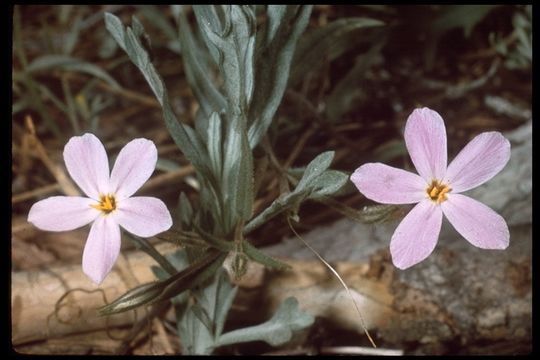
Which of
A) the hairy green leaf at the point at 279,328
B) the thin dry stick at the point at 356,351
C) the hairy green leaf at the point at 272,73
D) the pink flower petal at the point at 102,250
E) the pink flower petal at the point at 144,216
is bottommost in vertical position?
the thin dry stick at the point at 356,351

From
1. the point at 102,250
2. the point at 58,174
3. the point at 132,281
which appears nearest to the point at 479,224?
the point at 102,250

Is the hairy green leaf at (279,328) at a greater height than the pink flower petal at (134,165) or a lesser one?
lesser

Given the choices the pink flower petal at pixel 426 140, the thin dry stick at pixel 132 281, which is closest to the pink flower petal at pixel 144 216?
the pink flower petal at pixel 426 140

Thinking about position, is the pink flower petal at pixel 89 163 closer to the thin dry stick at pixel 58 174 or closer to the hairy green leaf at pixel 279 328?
the hairy green leaf at pixel 279 328

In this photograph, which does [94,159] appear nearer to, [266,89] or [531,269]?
[266,89]

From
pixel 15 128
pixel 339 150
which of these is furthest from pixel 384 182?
pixel 15 128

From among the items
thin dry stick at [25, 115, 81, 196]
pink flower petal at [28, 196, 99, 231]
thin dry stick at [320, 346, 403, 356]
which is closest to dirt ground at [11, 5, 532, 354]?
thin dry stick at [25, 115, 81, 196]

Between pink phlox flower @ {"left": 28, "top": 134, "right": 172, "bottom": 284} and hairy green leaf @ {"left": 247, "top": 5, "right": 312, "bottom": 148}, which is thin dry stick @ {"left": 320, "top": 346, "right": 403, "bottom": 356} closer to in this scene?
hairy green leaf @ {"left": 247, "top": 5, "right": 312, "bottom": 148}
